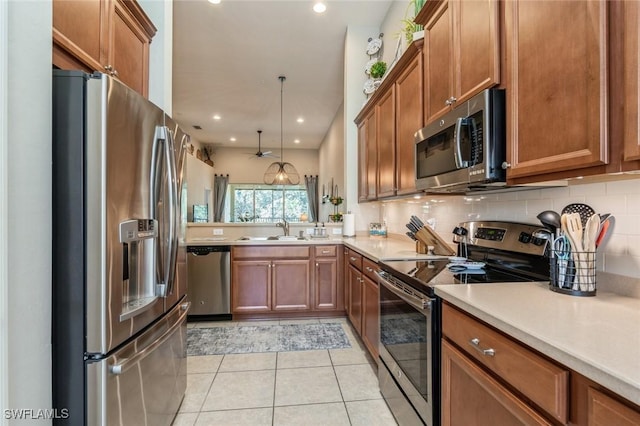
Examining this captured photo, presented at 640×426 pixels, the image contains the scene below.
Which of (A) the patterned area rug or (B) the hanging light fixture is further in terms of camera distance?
(B) the hanging light fixture

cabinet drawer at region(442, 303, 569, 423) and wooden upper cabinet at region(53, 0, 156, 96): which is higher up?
wooden upper cabinet at region(53, 0, 156, 96)

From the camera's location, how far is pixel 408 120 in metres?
2.37

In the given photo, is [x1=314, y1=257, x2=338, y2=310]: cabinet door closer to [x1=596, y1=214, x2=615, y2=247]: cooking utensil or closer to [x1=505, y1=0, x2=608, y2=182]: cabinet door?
[x1=505, y1=0, x2=608, y2=182]: cabinet door

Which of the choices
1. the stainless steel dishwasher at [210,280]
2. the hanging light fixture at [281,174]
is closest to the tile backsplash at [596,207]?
the stainless steel dishwasher at [210,280]

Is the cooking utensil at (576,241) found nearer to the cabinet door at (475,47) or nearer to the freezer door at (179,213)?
the cabinet door at (475,47)

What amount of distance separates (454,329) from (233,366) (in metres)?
1.90

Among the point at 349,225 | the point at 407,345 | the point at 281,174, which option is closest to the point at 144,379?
the point at 407,345

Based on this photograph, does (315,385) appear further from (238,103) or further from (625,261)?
(238,103)

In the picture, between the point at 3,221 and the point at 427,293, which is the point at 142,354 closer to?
the point at 3,221

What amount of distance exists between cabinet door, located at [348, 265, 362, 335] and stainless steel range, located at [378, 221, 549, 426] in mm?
760

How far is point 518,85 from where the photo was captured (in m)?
1.25

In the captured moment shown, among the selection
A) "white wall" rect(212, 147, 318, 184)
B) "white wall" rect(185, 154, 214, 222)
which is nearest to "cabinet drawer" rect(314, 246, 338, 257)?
"white wall" rect(185, 154, 214, 222)

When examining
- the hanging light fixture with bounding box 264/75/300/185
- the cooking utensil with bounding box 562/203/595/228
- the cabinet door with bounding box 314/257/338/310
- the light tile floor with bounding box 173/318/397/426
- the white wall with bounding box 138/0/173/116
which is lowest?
the light tile floor with bounding box 173/318/397/426

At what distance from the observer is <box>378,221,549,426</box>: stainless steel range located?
1.33 metres
